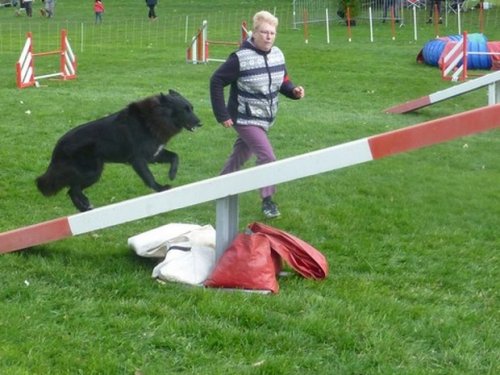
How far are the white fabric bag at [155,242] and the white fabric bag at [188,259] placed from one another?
0.04 m

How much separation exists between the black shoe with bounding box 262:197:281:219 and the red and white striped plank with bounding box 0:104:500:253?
194 cm

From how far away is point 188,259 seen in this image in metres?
5.20

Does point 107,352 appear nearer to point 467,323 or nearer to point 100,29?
point 467,323

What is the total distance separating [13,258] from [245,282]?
1.64 m

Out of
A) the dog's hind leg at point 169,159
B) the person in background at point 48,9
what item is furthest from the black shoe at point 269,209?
the person in background at point 48,9

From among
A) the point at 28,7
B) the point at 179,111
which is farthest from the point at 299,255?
the point at 28,7

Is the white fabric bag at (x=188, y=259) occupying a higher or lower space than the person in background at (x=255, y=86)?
lower

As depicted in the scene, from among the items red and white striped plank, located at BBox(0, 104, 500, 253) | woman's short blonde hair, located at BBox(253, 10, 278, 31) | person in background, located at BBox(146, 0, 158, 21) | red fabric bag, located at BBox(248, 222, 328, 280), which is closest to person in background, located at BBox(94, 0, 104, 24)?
person in background, located at BBox(146, 0, 158, 21)

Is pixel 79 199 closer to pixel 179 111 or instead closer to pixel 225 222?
pixel 179 111

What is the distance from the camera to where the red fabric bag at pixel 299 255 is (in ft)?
17.2

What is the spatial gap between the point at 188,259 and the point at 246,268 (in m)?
0.45

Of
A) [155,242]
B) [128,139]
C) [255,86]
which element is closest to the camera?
[155,242]

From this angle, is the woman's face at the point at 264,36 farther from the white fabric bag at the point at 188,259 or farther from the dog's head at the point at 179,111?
the white fabric bag at the point at 188,259

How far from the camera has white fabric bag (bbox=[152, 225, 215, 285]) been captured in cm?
508
